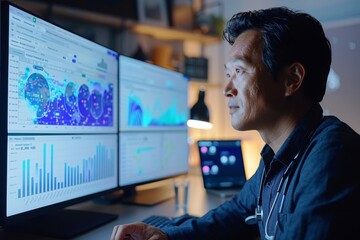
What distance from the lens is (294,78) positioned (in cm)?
100

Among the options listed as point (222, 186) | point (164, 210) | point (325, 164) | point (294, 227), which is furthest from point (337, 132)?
point (222, 186)

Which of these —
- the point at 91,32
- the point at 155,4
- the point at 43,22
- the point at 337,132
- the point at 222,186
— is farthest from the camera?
the point at 155,4

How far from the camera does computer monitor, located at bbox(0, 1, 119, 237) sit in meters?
0.85

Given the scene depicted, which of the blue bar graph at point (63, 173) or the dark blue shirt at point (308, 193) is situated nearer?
the dark blue shirt at point (308, 193)

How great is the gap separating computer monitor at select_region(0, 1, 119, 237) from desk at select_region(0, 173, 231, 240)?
0.05m

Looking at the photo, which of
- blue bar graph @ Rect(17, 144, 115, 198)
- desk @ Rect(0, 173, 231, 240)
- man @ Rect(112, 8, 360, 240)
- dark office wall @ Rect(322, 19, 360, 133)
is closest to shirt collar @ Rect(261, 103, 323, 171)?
man @ Rect(112, 8, 360, 240)

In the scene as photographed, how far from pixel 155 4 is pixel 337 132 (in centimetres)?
190

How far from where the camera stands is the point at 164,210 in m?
1.35

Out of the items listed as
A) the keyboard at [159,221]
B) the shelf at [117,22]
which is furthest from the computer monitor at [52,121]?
the shelf at [117,22]

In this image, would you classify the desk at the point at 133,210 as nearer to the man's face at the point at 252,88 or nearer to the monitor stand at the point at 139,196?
the monitor stand at the point at 139,196

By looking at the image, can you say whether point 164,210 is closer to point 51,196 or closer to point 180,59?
point 51,196

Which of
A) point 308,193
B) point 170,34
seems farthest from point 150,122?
point 170,34

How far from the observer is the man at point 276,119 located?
84cm

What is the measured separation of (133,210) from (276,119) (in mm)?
683
